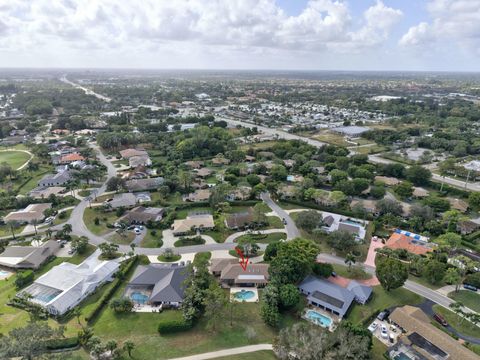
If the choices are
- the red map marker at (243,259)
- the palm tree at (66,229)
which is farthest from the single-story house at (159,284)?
the palm tree at (66,229)

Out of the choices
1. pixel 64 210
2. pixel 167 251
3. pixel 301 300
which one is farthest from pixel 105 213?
pixel 301 300

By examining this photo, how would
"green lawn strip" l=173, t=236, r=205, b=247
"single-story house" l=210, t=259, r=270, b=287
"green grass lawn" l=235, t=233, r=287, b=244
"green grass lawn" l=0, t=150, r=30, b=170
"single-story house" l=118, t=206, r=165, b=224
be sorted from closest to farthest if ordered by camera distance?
A: "single-story house" l=210, t=259, r=270, b=287 < "green lawn strip" l=173, t=236, r=205, b=247 < "green grass lawn" l=235, t=233, r=287, b=244 < "single-story house" l=118, t=206, r=165, b=224 < "green grass lawn" l=0, t=150, r=30, b=170

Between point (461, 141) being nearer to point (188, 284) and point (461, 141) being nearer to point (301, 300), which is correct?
point (301, 300)

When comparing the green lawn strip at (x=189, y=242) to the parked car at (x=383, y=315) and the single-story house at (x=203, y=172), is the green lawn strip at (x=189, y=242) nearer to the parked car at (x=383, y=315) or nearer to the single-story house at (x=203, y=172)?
the parked car at (x=383, y=315)

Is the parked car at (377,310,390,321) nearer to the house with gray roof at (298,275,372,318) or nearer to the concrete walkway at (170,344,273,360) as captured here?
the house with gray roof at (298,275,372,318)

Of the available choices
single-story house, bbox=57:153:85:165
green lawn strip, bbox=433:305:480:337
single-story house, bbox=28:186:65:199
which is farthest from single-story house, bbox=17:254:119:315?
single-story house, bbox=57:153:85:165

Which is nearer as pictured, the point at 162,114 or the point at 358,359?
the point at 358,359
